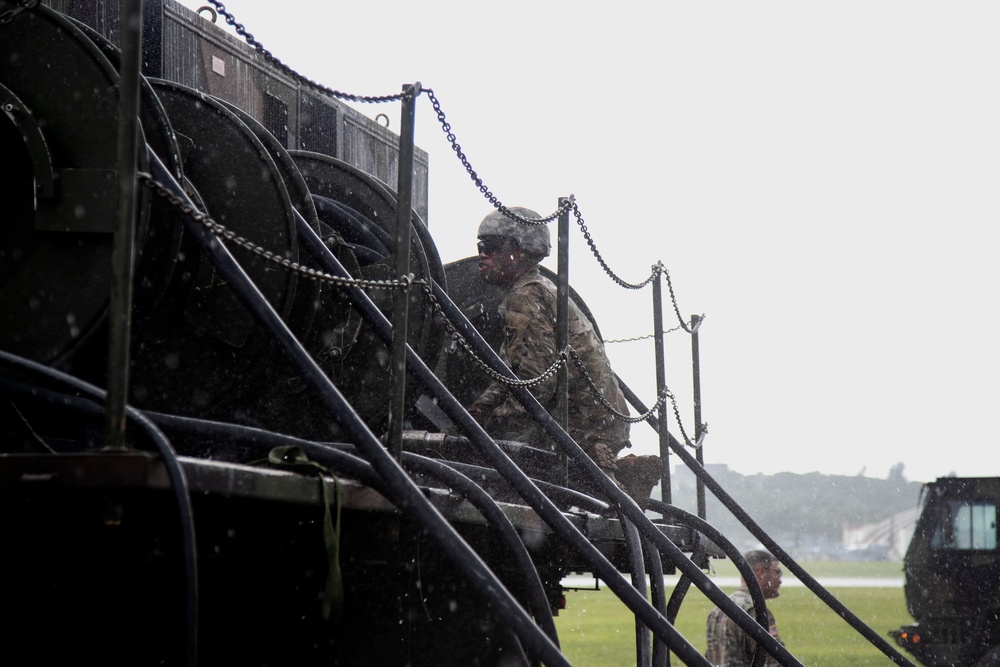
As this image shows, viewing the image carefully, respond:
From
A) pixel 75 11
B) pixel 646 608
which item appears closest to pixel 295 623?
pixel 646 608

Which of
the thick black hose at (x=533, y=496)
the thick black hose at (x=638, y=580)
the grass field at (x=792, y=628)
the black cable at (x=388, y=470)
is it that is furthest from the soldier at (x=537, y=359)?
the grass field at (x=792, y=628)

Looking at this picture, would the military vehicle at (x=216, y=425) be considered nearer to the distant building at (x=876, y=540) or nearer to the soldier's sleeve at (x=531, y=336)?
the soldier's sleeve at (x=531, y=336)

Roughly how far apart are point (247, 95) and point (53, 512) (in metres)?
4.09

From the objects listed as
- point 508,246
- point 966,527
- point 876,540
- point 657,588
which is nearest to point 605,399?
point 508,246

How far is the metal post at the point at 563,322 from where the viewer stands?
220 inches

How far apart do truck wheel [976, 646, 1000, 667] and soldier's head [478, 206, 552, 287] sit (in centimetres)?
996

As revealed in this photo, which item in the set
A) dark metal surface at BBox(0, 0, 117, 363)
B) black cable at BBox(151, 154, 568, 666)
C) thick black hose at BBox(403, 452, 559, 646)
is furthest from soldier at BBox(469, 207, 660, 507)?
dark metal surface at BBox(0, 0, 117, 363)

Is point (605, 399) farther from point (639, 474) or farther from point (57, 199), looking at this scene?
point (57, 199)

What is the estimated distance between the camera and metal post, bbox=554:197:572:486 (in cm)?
559

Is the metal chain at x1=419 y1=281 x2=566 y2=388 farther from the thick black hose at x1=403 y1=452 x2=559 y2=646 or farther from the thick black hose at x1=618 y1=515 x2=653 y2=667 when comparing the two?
→ the thick black hose at x1=618 y1=515 x2=653 y2=667

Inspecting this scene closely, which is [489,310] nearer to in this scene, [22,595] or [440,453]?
[440,453]

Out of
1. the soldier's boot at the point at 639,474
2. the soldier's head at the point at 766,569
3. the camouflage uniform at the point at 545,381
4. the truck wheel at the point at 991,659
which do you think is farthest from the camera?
the truck wheel at the point at 991,659

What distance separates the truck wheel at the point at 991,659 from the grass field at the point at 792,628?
149 inches

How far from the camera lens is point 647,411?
6.76 m
